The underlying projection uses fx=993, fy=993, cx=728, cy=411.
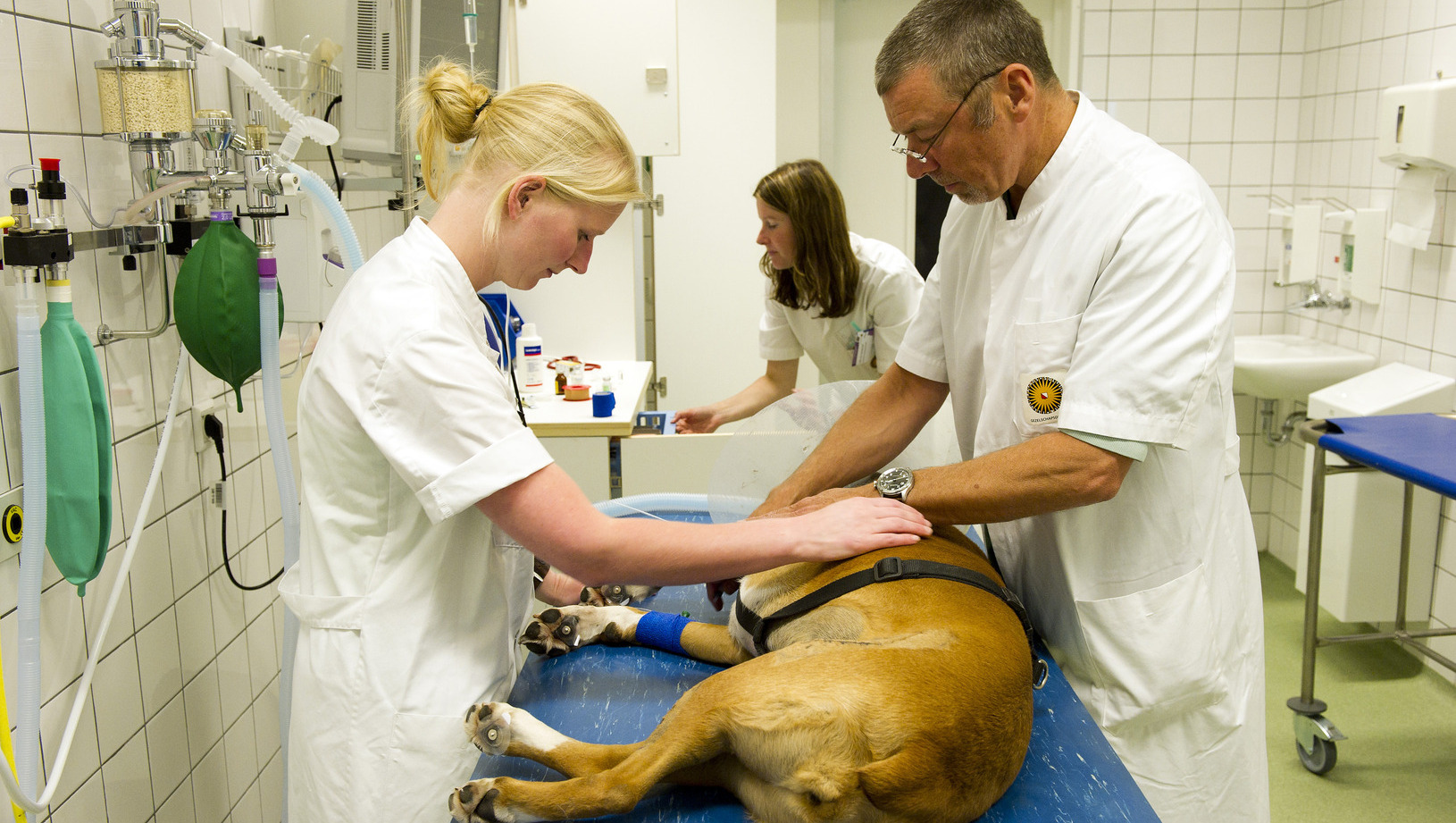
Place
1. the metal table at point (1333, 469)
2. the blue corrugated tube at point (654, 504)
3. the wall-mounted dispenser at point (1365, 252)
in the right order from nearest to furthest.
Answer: the blue corrugated tube at point (654, 504) → the metal table at point (1333, 469) → the wall-mounted dispenser at point (1365, 252)

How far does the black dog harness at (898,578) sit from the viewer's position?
1225 millimetres

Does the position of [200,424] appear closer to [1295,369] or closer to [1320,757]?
[1320,757]

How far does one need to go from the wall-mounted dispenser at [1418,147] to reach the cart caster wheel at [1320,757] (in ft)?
5.38

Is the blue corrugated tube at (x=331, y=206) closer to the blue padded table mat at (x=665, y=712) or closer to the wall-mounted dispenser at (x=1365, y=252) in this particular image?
the blue padded table mat at (x=665, y=712)

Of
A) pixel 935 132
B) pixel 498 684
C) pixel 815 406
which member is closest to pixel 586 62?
pixel 815 406

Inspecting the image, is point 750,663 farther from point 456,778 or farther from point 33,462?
point 33,462

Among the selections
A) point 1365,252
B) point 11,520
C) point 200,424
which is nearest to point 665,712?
point 11,520

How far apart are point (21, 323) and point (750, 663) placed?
98 centimetres

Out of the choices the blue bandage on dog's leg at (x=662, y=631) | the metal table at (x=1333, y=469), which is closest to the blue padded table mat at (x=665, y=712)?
the blue bandage on dog's leg at (x=662, y=631)

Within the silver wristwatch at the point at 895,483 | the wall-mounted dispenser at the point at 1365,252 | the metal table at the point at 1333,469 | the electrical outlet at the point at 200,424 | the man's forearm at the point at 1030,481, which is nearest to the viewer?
the man's forearm at the point at 1030,481

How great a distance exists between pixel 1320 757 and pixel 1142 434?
211 cm

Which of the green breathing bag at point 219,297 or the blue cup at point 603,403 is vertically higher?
the green breathing bag at point 219,297

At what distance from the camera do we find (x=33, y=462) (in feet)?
4.07

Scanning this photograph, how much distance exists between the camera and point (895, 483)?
1354mm
